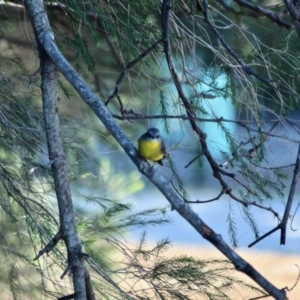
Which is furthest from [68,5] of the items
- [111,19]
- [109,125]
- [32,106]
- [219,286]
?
[219,286]

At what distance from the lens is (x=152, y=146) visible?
48.0 inches

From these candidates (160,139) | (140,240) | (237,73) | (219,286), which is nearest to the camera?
(160,139)

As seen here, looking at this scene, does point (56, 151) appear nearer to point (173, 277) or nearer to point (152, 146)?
point (152, 146)

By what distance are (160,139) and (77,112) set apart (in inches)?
24.5

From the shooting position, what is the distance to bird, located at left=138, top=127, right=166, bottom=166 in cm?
118

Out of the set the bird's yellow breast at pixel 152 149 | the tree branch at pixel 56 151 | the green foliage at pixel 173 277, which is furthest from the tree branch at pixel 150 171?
the green foliage at pixel 173 277

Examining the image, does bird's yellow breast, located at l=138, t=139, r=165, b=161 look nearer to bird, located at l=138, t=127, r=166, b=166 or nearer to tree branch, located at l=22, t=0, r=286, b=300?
bird, located at l=138, t=127, r=166, b=166

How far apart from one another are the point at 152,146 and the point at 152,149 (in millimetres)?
11

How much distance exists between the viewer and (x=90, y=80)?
194cm

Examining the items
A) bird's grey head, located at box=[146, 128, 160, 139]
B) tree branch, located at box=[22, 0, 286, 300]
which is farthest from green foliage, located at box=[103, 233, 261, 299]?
tree branch, located at box=[22, 0, 286, 300]

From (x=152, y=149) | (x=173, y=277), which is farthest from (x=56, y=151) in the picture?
(x=173, y=277)

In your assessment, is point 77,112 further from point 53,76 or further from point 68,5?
point 53,76

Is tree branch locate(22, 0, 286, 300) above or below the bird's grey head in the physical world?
below

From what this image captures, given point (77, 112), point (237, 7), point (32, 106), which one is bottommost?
point (32, 106)
